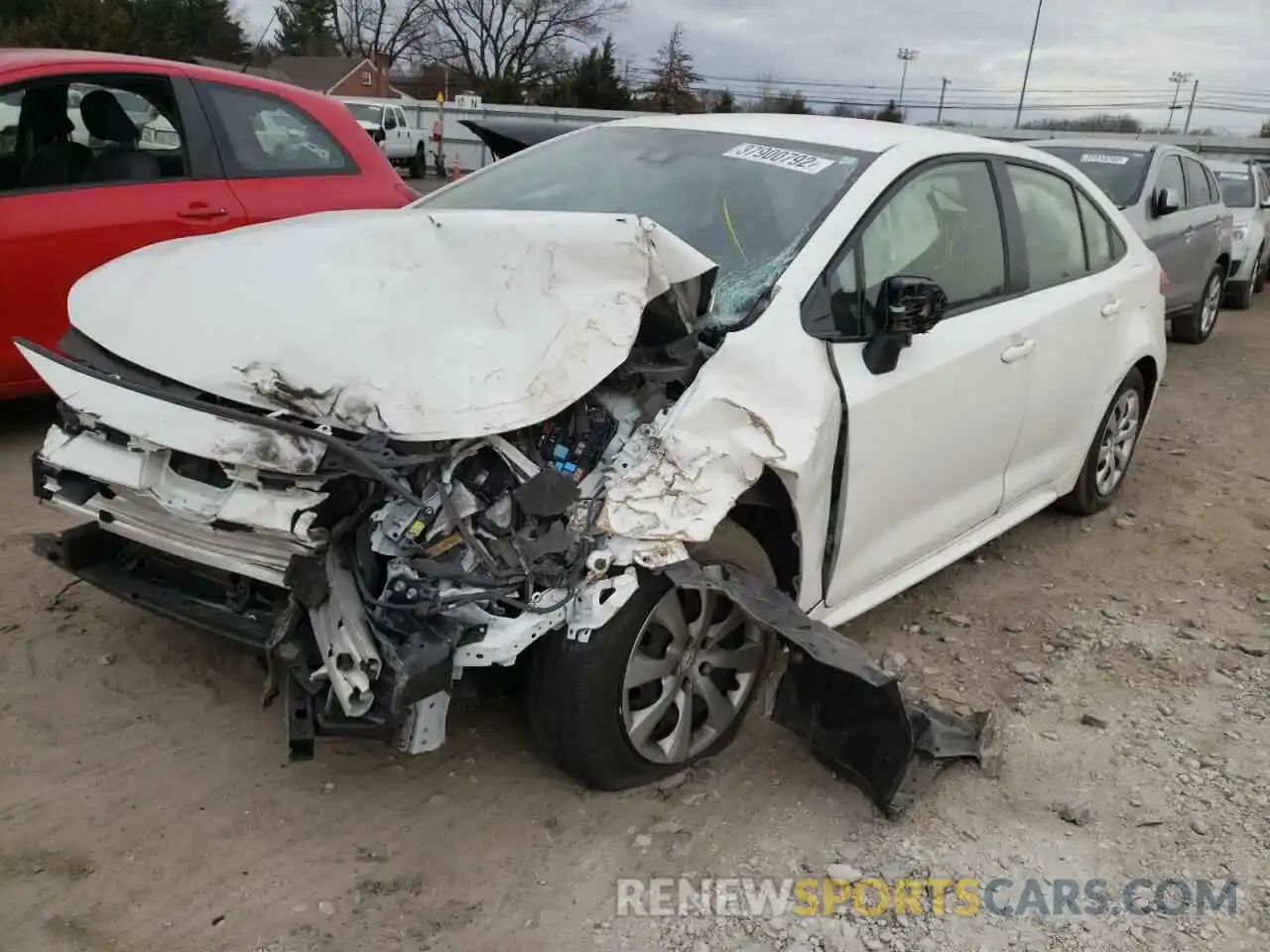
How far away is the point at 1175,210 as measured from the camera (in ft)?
28.4

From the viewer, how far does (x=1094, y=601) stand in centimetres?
441

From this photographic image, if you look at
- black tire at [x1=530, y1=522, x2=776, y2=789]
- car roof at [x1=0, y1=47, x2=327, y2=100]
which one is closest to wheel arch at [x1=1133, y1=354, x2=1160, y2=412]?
black tire at [x1=530, y1=522, x2=776, y2=789]

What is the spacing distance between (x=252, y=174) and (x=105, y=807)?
3.60m

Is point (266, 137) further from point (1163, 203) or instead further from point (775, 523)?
point (1163, 203)

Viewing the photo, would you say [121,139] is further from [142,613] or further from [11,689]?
[11,689]

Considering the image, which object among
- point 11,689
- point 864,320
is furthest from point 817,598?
point 11,689

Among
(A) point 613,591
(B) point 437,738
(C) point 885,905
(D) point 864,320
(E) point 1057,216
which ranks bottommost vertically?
(C) point 885,905

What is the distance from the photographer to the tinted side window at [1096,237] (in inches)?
179

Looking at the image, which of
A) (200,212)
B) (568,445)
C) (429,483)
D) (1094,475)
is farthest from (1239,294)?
(429,483)

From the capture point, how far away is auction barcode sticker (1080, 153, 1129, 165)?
869cm

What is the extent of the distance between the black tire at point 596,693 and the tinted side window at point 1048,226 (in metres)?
2.01

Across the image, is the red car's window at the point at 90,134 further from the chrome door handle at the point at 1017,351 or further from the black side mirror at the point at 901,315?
the chrome door handle at the point at 1017,351

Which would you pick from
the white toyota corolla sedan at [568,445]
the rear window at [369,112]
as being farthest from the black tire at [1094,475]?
the rear window at [369,112]

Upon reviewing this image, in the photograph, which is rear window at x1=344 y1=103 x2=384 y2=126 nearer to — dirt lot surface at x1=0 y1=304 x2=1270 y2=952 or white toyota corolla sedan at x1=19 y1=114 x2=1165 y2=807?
dirt lot surface at x1=0 y1=304 x2=1270 y2=952
